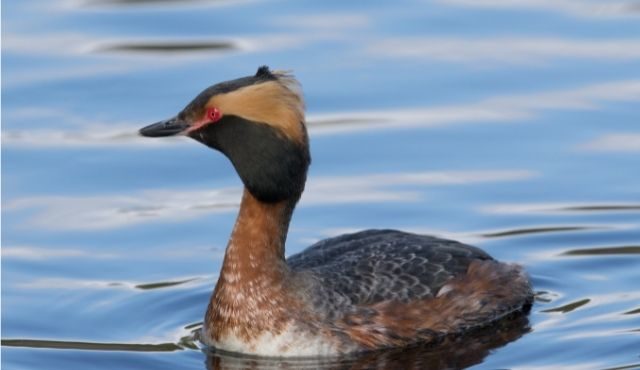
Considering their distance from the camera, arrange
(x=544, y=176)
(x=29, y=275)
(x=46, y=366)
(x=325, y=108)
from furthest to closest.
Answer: (x=325, y=108) → (x=544, y=176) → (x=29, y=275) → (x=46, y=366)

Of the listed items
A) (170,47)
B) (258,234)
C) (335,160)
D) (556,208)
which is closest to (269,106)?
(258,234)

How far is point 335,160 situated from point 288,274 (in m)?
4.12

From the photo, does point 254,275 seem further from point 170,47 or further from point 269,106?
point 170,47

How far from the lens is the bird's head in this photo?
45.2 ft

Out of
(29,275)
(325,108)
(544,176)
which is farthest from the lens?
(325,108)

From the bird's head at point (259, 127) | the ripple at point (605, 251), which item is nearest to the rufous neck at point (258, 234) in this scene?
the bird's head at point (259, 127)

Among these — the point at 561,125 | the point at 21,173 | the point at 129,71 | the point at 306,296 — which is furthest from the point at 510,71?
the point at 306,296

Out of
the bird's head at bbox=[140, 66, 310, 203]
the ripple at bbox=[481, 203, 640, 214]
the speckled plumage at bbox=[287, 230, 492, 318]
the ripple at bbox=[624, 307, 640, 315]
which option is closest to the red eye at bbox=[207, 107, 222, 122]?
the bird's head at bbox=[140, 66, 310, 203]

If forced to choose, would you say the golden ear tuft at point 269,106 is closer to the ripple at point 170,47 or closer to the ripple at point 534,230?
the ripple at point 534,230

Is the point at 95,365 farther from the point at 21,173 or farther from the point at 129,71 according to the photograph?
the point at 129,71

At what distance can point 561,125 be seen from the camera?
738 inches

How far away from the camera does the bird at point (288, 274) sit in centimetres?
1381

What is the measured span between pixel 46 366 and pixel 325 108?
608 cm

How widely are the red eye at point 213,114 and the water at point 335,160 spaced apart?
68.9 inches
